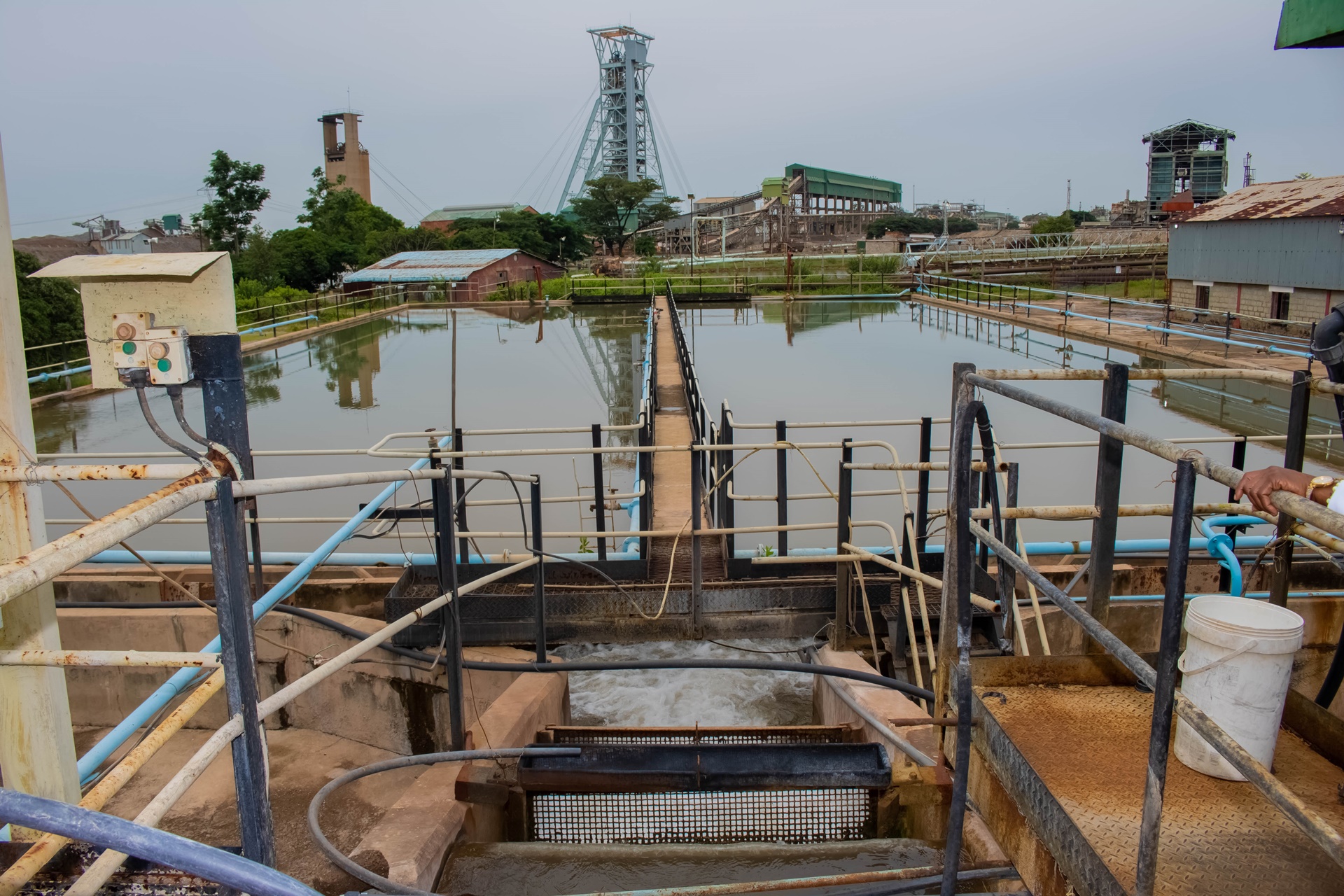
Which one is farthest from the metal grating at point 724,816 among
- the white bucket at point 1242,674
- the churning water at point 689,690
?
the churning water at point 689,690

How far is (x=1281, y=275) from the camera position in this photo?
21.0 m

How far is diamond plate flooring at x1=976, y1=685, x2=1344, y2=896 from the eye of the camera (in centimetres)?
215

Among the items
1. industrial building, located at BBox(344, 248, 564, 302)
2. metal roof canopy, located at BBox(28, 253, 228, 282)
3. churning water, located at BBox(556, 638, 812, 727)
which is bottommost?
churning water, located at BBox(556, 638, 812, 727)

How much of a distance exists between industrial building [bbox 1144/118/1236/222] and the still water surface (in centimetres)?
4191

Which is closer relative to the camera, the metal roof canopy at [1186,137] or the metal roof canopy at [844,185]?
the metal roof canopy at [1186,137]

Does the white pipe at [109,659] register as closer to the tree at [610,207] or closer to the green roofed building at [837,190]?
the tree at [610,207]

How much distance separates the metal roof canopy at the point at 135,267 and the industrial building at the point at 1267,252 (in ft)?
71.4

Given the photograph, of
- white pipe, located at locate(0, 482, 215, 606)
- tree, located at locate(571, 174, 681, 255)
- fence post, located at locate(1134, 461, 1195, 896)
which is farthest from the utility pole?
tree, located at locate(571, 174, 681, 255)

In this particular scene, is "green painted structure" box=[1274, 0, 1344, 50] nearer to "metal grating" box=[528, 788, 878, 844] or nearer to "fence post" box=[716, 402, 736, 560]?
"metal grating" box=[528, 788, 878, 844]

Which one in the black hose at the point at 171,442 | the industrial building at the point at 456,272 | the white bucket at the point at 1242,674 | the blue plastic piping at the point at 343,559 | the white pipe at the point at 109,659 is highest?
the industrial building at the point at 456,272

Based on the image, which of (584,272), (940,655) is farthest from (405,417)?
(584,272)

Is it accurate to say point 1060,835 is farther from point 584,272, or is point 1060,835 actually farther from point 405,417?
point 584,272

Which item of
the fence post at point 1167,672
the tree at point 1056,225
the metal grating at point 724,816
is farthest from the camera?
the tree at point 1056,225

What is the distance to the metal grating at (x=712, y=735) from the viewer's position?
454 cm
